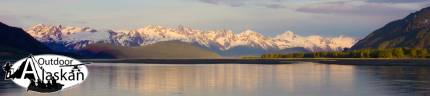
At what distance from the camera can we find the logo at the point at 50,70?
3800 centimetres

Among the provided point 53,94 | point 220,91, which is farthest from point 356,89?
point 53,94

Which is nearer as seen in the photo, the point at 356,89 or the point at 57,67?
the point at 57,67

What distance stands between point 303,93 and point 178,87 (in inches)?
554

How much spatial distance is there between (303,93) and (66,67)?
30.4 m

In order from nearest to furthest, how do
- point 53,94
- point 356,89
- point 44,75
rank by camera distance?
point 44,75 < point 53,94 < point 356,89

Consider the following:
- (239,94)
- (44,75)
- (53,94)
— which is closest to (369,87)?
(239,94)

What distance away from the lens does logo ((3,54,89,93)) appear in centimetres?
3800

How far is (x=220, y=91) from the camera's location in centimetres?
6775

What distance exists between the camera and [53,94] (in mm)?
58938

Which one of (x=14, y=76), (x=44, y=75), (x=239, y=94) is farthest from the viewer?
(x=239, y=94)

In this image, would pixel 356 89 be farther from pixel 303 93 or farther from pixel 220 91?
pixel 220 91

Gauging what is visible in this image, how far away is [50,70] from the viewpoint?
4019 centimetres

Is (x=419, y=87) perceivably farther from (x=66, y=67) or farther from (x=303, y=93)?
(x=66, y=67)

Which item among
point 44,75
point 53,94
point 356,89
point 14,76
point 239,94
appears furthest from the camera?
point 356,89
